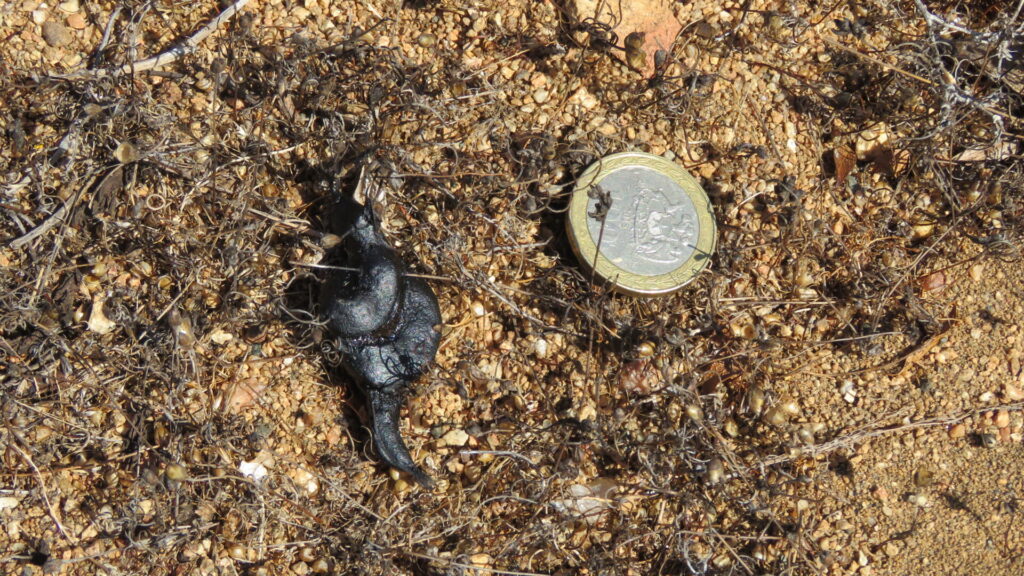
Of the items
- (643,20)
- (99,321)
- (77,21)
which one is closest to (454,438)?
(99,321)

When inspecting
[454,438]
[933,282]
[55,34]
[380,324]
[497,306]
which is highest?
[55,34]

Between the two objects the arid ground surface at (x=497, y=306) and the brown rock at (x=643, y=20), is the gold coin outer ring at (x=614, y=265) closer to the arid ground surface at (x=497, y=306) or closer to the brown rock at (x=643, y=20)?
the arid ground surface at (x=497, y=306)

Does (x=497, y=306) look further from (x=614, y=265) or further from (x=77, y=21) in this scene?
(x=77, y=21)

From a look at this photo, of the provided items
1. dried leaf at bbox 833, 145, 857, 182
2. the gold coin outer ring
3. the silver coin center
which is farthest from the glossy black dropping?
dried leaf at bbox 833, 145, 857, 182

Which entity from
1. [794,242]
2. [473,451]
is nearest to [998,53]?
[794,242]

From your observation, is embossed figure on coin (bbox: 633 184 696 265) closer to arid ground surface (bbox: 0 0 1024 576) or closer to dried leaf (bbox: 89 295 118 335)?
arid ground surface (bbox: 0 0 1024 576)

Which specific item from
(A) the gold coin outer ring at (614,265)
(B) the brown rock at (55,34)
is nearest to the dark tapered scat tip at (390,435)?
(A) the gold coin outer ring at (614,265)
